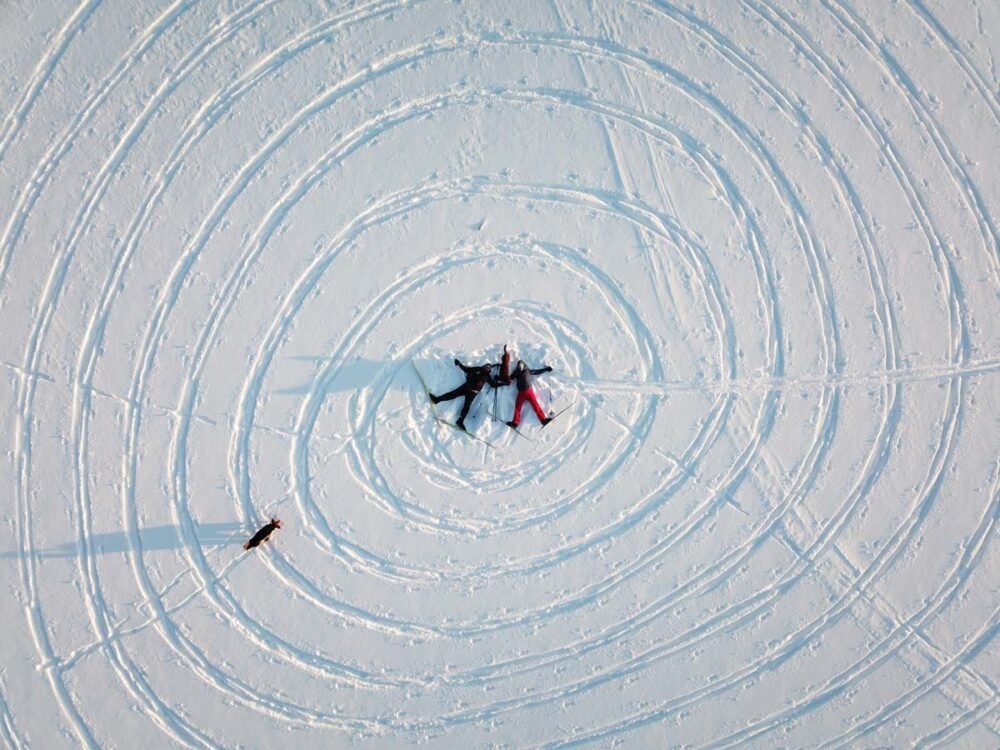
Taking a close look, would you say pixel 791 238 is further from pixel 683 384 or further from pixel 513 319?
pixel 513 319

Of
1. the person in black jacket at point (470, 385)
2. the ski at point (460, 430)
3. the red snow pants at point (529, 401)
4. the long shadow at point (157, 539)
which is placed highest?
the person in black jacket at point (470, 385)

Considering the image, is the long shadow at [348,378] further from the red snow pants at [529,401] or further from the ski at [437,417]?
the red snow pants at [529,401]

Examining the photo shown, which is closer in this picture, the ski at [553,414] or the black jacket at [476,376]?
the black jacket at [476,376]

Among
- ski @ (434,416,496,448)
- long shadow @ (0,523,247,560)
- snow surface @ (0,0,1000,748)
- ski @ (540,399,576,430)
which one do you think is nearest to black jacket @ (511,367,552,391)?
snow surface @ (0,0,1000,748)

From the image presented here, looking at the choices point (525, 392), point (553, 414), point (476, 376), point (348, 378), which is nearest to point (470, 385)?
point (476, 376)

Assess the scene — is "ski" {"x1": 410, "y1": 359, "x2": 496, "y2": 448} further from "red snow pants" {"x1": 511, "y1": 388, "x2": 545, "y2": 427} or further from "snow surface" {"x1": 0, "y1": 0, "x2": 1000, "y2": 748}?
"red snow pants" {"x1": 511, "y1": 388, "x2": 545, "y2": 427}

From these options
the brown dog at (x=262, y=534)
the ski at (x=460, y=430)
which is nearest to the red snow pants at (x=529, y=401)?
the ski at (x=460, y=430)
